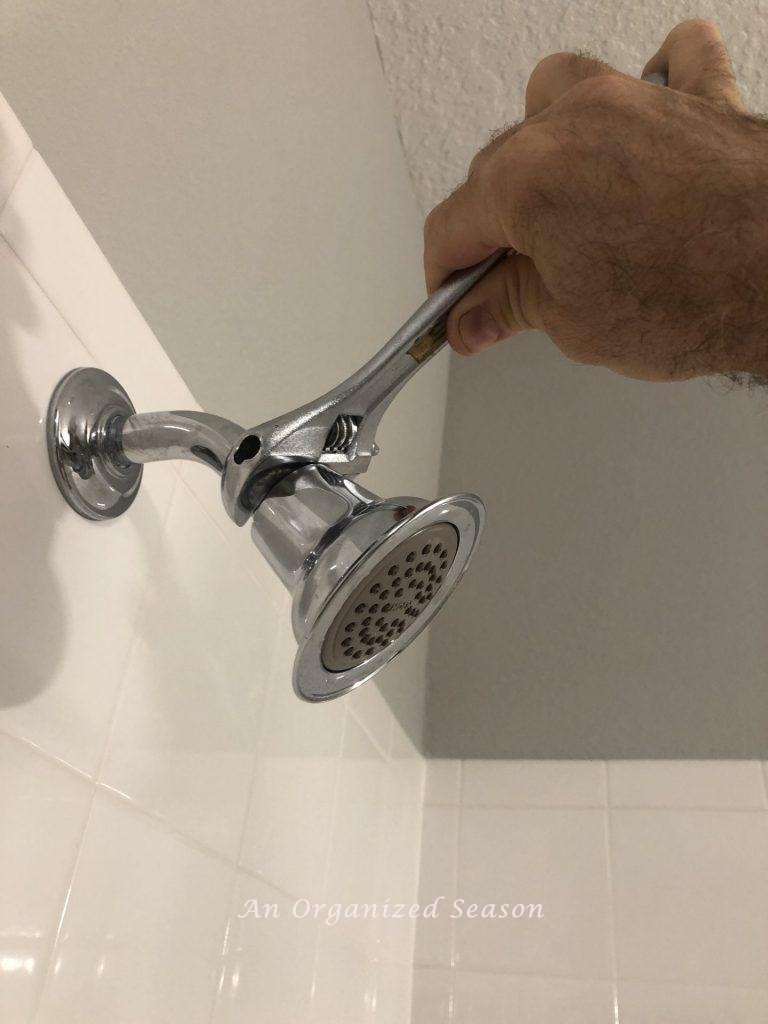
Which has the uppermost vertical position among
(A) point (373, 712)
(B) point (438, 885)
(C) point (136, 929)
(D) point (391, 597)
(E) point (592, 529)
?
(E) point (592, 529)

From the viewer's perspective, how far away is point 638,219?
41cm

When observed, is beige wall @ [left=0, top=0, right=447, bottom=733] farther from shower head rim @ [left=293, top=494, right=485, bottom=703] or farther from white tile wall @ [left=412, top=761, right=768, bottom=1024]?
shower head rim @ [left=293, top=494, right=485, bottom=703]

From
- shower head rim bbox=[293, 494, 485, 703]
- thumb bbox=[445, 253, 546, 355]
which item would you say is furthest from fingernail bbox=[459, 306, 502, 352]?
shower head rim bbox=[293, 494, 485, 703]

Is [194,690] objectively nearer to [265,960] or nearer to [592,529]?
[265,960]

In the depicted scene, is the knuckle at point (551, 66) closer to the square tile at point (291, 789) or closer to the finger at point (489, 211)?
the finger at point (489, 211)

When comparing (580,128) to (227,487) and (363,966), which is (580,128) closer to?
(227,487)

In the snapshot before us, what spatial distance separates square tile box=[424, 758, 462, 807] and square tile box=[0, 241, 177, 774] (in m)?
0.74

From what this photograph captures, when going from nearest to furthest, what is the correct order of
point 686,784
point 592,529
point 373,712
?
point 373,712 < point 686,784 < point 592,529

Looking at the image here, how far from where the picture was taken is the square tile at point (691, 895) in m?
0.97

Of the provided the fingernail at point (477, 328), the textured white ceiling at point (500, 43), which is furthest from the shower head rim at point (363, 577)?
the textured white ceiling at point (500, 43)

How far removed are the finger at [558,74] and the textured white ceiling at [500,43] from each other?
2.39 ft

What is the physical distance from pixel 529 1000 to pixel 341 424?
0.85m

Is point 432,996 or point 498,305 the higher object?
point 498,305

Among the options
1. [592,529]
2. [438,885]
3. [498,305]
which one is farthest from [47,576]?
[592,529]
